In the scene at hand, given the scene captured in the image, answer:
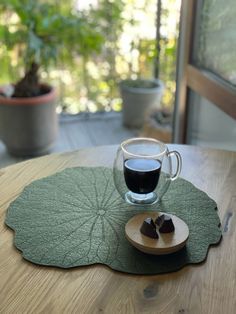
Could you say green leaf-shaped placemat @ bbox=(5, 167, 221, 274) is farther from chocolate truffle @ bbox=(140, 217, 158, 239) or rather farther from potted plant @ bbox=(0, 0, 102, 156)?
potted plant @ bbox=(0, 0, 102, 156)

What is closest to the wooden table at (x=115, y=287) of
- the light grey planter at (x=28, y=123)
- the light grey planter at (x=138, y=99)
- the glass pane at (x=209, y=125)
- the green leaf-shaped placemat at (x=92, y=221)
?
the green leaf-shaped placemat at (x=92, y=221)

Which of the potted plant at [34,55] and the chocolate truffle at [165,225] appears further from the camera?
the potted plant at [34,55]

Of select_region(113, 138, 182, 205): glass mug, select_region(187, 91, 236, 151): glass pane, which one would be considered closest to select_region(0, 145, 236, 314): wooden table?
select_region(113, 138, 182, 205): glass mug

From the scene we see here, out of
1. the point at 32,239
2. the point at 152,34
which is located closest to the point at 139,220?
the point at 32,239

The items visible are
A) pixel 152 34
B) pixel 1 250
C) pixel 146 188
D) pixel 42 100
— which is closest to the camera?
pixel 1 250

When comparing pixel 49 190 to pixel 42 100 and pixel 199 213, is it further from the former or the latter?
pixel 42 100

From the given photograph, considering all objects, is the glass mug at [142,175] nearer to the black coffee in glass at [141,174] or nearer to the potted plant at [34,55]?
the black coffee in glass at [141,174]

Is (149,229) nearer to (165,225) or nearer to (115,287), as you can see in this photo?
(165,225)
